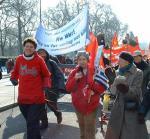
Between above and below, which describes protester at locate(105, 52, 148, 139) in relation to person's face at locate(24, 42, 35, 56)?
below

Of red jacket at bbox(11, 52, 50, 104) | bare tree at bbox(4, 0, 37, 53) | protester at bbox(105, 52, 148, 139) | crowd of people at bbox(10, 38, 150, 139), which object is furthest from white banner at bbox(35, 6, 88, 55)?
bare tree at bbox(4, 0, 37, 53)

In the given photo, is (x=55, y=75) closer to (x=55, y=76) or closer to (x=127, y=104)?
(x=55, y=76)

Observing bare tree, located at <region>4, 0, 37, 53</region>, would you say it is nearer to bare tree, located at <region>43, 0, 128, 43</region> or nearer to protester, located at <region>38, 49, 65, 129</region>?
bare tree, located at <region>43, 0, 128, 43</region>

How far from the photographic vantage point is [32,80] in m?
7.07

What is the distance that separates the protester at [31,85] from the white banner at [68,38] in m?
3.88

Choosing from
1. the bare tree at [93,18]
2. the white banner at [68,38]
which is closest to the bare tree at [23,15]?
the bare tree at [93,18]

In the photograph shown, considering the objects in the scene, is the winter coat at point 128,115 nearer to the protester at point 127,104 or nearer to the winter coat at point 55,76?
the protester at point 127,104

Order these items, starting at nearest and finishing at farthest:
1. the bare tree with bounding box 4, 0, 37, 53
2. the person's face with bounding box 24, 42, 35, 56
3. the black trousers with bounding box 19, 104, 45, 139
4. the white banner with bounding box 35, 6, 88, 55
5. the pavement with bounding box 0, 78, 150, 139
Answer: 1. the black trousers with bounding box 19, 104, 45, 139
2. the person's face with bounding box 24, 42, 35, 56
3. the pavement with bounding box 0, 78, 150, 139
4. the white banner with bounding box 35, 6, 88, 55
5. the bare tree with bounding box 4, 0, 37, 53

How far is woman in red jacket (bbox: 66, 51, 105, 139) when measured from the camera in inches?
257

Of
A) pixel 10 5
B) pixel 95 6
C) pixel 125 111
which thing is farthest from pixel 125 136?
pixel 95 6

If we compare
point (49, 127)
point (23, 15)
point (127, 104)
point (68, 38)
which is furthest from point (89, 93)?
point (23, 15)

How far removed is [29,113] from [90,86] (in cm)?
112

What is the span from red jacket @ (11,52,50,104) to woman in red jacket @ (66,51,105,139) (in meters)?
0.64

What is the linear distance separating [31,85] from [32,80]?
8 cm
